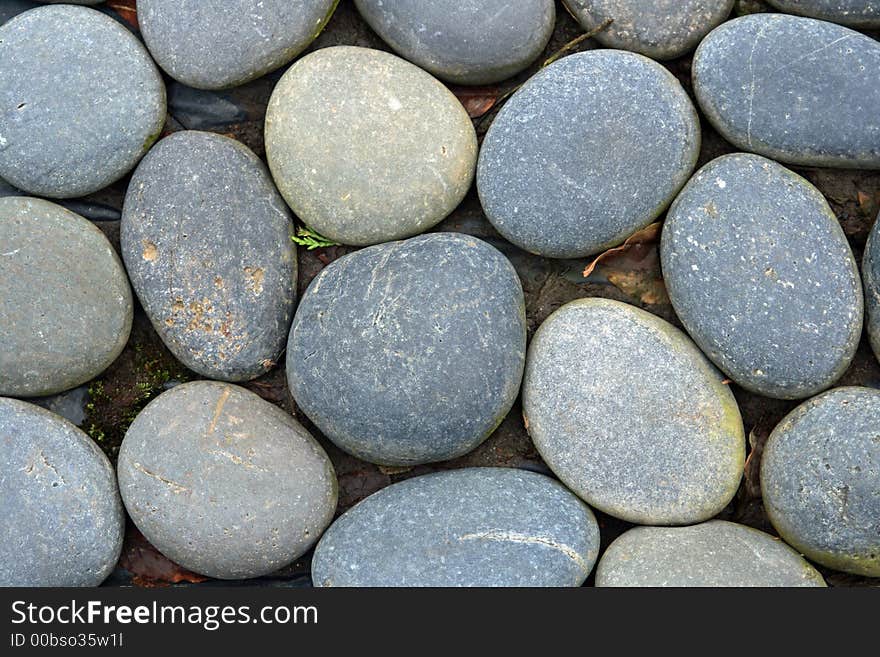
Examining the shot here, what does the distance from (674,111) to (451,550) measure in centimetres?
140

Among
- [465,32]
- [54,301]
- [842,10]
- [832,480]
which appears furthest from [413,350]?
[842,10]

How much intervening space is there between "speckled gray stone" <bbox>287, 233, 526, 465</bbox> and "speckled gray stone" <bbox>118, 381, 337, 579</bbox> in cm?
16

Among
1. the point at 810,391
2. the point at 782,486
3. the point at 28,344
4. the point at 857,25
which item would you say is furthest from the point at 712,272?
the point at 28,344

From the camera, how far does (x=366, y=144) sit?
235cm

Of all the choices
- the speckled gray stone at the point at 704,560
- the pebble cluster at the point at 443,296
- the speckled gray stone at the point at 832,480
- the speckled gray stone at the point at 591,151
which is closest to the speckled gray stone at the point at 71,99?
the pebble cluster at the point at 443,296

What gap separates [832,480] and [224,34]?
6.93 feet

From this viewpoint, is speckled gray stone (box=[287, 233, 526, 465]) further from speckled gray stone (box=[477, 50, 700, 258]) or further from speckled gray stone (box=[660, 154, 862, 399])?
speckled gray stone (box=[660, 154, 862, 399])

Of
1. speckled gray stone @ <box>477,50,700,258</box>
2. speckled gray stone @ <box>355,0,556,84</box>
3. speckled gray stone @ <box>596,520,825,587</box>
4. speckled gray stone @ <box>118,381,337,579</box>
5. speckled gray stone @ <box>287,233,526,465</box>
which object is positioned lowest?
speckled gray stone @ <box>596,520,825,587</box>

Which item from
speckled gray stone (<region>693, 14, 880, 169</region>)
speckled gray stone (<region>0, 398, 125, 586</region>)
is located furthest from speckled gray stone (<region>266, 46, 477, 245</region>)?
speckled gray stone (<region>0, 398, 125, 586</region>)

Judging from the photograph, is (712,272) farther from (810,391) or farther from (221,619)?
(221,619)

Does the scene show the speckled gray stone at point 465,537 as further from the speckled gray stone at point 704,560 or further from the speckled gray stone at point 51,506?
the speckled gray stone at point 51,506

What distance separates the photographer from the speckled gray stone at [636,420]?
91.5 inches

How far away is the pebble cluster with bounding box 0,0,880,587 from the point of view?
89.7 inches

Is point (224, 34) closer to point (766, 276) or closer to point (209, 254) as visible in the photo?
point (209, 254)
